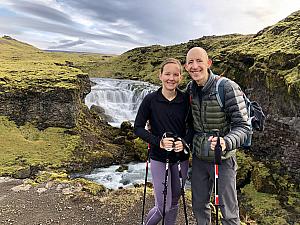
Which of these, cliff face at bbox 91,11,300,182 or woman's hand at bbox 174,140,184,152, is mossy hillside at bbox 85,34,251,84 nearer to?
cliff face at bbox 91,11,300,182

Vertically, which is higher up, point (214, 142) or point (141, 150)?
point (214, 142)

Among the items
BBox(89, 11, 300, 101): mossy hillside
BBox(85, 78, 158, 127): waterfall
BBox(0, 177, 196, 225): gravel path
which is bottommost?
BBox(0, 177, 196, 225): gravel path

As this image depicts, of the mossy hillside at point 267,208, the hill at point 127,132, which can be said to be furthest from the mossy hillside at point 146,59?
the mossy hillside at point 267,208

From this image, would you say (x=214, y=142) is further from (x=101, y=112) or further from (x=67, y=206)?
(x=101, y=112)

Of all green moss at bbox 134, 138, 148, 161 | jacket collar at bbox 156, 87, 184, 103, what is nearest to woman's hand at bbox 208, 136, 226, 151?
jacket collar at bbox 156, 87, 184, 103

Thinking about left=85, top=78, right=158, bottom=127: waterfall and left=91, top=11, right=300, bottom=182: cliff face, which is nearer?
left=91, top=11, right=300, bottom=182: cliff face

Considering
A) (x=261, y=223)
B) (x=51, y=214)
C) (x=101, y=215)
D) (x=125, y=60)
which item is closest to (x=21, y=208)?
(x=51, y=214)

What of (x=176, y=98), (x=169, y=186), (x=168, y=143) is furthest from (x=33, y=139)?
(x=168, y=143)

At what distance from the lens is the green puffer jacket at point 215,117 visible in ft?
14.8

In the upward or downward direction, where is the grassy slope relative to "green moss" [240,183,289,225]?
upward

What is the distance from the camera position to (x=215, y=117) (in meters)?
4.73

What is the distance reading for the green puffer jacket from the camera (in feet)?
14.8

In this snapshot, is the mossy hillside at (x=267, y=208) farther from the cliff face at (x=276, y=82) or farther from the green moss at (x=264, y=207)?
the cliff face at (x=276, y=82)

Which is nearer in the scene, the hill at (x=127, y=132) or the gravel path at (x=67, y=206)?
the gravel path at (x=67, y=206)
